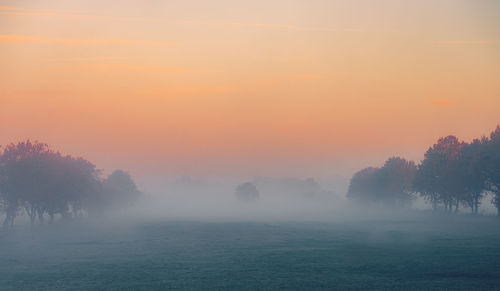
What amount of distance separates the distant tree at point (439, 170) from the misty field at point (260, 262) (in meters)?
40.3

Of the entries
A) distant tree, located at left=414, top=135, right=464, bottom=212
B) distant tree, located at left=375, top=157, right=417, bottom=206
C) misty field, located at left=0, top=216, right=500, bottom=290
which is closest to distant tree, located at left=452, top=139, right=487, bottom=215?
distant tree, located at left=414, top=135, right=464, bottom=212

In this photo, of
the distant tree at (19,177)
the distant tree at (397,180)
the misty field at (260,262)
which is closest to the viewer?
the misty field at (260,262)

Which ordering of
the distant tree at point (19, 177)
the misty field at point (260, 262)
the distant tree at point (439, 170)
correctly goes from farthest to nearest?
1. the distant tree at point (439, 170)
2. the distant tree at point (19, 177)
3. the misty field at point (260, 262)

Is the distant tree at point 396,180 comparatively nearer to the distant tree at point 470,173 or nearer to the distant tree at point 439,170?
the distant tree at point 439,170

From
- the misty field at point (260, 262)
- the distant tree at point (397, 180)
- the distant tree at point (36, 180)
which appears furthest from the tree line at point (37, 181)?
the distant tree at point (397, 180)

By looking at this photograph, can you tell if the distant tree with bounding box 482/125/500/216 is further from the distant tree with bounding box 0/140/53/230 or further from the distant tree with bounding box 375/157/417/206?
the distant tree with bounding box 0/140/53/230

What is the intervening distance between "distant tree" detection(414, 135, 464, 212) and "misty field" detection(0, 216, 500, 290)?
132ft

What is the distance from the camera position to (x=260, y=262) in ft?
177

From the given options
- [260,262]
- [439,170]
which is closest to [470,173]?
[439,170]

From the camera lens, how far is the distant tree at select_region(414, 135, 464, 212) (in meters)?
124

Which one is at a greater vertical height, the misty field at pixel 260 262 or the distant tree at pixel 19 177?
the distant tree at pixel 19 177

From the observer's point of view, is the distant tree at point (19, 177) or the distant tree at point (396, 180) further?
the distant tree at point (396, 180)

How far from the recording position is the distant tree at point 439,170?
12375 cm

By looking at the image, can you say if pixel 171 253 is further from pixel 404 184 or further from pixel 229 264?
pixel 404 184
